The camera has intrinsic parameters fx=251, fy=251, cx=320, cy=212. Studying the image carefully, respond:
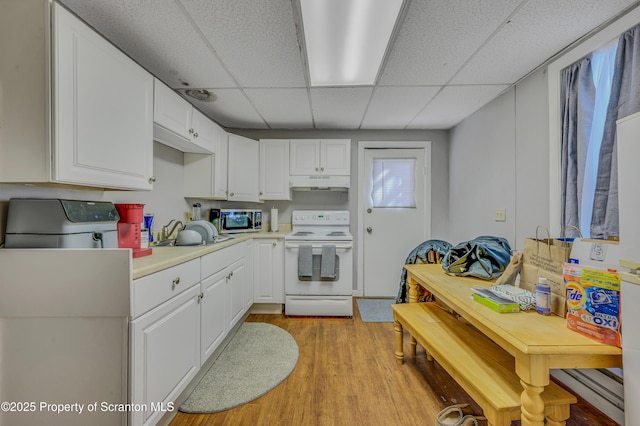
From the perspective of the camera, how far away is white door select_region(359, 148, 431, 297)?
129 inches

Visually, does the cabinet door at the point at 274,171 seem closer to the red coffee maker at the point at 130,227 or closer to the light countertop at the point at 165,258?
the light countertop at the point at 165,258

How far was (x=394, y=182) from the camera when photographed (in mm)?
3316

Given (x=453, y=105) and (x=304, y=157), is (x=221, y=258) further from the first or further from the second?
(x=453, y=105)

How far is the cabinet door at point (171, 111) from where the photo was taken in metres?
1.66

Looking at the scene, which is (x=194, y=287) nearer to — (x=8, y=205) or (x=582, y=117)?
(x=8, y=205)

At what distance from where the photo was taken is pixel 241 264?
242cm

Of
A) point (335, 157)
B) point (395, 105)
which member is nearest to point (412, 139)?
point (395, 105)

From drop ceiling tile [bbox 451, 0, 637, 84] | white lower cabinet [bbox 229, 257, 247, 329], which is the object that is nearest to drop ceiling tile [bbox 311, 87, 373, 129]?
drop ceiling tile [bbox 451, 0, 637, 84]

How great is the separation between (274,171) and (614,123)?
9.05 feet

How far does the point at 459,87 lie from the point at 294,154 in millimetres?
1794

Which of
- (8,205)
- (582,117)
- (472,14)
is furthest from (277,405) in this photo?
(582,117)

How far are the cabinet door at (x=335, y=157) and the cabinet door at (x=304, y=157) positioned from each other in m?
0.07

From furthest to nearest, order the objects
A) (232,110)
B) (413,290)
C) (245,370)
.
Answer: (232,110), (413,290), (245,370)

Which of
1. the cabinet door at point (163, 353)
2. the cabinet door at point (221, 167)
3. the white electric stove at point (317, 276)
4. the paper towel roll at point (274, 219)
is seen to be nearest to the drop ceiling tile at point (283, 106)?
the cabinet door at point (221, 167)
